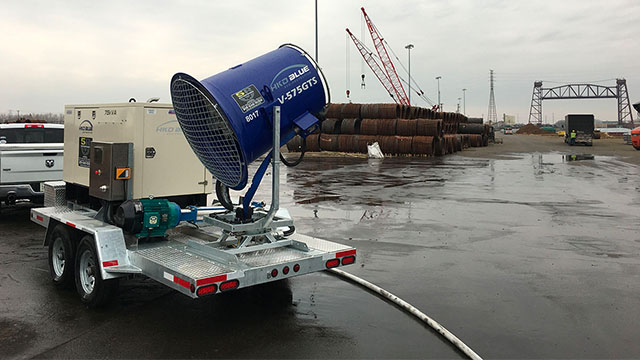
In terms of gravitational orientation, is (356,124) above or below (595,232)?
above

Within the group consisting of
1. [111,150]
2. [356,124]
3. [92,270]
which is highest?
[356,124]

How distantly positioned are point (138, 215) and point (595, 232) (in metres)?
8.65

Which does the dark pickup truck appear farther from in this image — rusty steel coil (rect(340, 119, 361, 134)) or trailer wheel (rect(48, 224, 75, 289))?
trailer wheel (rect(48, 224, 75, 289))

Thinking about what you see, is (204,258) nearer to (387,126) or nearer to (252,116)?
(252,116)

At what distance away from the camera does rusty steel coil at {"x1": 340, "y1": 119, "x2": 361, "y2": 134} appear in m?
38.0

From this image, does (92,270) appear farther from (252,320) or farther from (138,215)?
(252,320)

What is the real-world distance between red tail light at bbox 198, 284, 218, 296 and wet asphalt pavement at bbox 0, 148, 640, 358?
0.53m

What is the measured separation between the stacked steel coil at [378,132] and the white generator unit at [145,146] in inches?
1124

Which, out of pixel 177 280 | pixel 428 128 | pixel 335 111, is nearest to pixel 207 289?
pixel 177 280

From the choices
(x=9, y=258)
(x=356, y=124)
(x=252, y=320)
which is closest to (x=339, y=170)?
(x=356, y=124)

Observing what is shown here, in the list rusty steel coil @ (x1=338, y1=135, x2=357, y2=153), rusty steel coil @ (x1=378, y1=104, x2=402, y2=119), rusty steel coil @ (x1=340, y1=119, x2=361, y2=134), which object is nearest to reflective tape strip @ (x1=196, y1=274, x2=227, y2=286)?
rusty steel coil @ (x1=338, y1=135, x2=357, y2=153)

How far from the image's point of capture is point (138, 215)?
18.7ft

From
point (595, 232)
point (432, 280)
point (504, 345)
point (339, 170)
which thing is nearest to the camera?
point (504, 345)

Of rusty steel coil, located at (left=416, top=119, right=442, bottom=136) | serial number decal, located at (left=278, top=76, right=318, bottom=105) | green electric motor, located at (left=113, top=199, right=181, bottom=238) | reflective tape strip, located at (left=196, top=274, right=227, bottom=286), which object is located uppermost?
rusty steel coil, located at (left=416, top=119, right=442, bottom=136)
